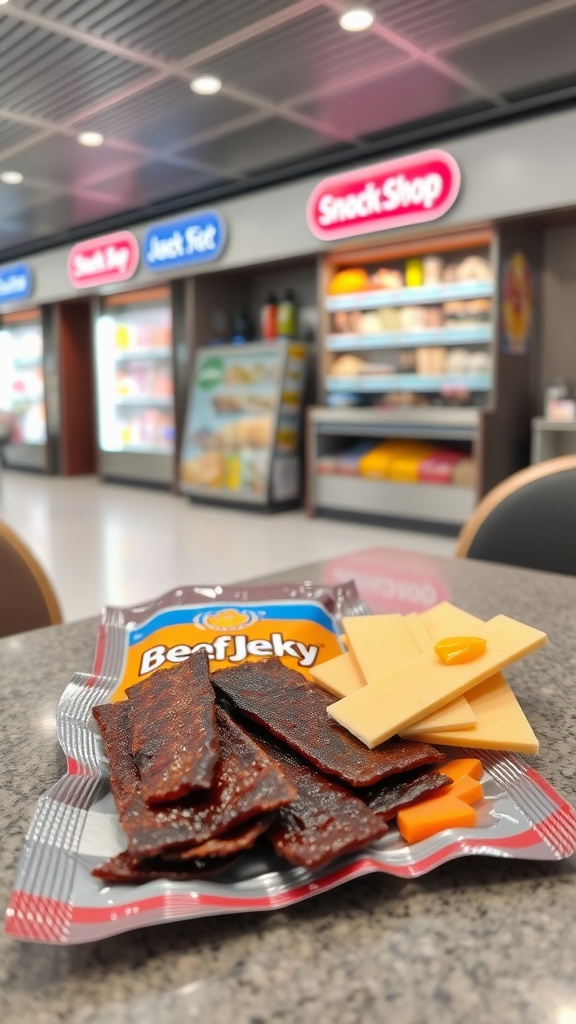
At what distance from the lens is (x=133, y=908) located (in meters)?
0.38

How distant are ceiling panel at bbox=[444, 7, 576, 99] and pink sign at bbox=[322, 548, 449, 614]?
3406mm

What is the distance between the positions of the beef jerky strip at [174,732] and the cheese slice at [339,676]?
0.34 ft

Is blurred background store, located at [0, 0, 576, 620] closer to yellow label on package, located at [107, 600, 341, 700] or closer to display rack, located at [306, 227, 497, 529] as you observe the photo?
display rack, located at [306, 227, 497, 529]

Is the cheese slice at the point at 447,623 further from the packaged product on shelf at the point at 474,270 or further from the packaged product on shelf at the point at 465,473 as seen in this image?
the packaged product on shelf at the point at 474,270

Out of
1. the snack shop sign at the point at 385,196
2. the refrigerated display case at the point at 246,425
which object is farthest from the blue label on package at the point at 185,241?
the snack shop sign at the point at 385,196

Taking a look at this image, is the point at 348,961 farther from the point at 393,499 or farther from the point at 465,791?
the point at 393,499

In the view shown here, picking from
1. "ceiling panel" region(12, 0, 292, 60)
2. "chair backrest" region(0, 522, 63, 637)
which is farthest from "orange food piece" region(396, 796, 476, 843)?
"ceiling panel" region(12, 0, 292, 60)

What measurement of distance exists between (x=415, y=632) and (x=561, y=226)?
534 cm

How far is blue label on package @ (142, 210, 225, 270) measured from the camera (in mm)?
6645

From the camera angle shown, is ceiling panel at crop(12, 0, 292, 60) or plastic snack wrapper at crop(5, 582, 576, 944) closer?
plastic snack wrapper at crop(5, 582, 576, 944)

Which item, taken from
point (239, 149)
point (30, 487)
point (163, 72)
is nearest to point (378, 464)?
point (239, 149)

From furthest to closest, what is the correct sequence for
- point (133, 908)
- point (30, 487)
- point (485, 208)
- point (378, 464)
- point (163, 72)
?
point (30, 487) < point (378, 464) < point (485, 208) < point (163, 72) < point (133, 908)

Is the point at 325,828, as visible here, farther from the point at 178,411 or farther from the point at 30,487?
the point at 30,487

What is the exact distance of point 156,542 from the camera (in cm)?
518
